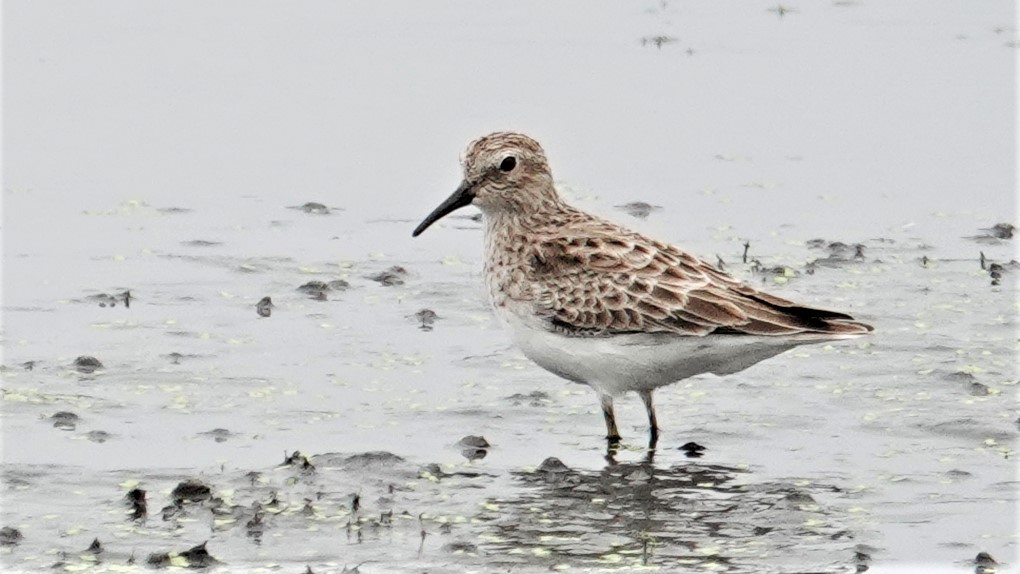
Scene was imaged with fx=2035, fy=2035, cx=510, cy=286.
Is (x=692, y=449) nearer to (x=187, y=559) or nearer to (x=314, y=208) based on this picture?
(x=187, y=559)

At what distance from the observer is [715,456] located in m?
12.3

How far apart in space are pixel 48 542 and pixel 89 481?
102 centimetres

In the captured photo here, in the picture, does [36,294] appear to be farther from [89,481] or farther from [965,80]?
[965,80]

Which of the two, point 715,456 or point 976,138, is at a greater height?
point 976,138

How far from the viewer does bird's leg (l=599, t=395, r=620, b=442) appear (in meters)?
12.5

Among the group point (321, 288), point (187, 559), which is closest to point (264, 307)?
point (321, 288)

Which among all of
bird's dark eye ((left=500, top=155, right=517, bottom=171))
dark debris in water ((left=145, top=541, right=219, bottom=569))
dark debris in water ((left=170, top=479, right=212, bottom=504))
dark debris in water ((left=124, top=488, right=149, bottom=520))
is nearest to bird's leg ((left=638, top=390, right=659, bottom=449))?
bird's dark eye ((left=500, top=155, right=517, bottom=171))

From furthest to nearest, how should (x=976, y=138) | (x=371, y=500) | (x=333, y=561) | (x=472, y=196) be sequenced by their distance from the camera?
(x=976, y=138)
(x=472, y=196)
(x=371, y=500)
(x=333, y=561)

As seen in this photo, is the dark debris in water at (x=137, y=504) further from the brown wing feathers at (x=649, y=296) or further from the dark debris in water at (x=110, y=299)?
the dark debris in water at (x=110, y=299)

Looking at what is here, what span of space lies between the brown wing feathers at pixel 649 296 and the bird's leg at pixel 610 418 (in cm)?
45

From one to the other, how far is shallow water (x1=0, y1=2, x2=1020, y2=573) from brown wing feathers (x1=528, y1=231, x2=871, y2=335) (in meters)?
0.83

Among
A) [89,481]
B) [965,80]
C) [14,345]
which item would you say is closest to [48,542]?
[89,481]

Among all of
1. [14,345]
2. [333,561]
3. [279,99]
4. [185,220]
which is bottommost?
[333,561]

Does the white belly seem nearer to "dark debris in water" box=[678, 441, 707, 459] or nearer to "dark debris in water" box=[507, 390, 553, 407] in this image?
"dark debris in water" box=[678, 441, 707, 459]
